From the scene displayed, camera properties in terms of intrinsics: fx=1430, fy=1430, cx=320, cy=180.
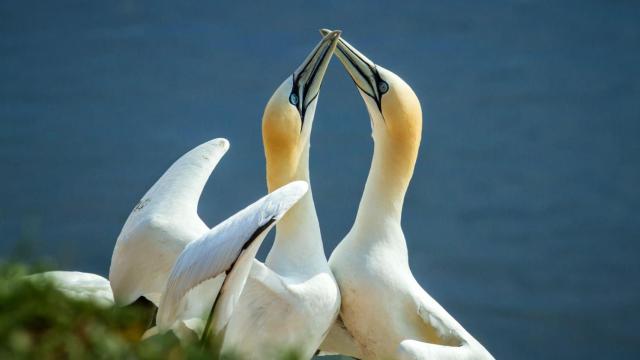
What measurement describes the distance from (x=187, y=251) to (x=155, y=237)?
1.24 meters

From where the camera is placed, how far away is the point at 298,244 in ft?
22.6

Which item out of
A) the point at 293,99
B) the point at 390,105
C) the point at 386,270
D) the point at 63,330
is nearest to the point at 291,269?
the point at 386,270

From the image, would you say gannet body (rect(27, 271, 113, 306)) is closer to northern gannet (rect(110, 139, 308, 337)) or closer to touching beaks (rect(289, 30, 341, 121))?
northern gannet (rect(110, 139, 308, 337))

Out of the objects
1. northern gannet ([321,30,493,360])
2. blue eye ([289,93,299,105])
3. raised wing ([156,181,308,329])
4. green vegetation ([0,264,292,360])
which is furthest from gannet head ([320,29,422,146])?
green vegetation ([0,264,292,360])

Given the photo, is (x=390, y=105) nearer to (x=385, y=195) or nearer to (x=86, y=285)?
(x=385, y=195)

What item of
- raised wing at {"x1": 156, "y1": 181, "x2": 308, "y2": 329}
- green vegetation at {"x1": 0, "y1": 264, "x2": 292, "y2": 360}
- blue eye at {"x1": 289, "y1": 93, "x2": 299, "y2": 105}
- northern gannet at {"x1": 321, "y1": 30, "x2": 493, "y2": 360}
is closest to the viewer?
green vegetation at {"x1": 0, "y1": 264, "x2": 292, "y2": 360}

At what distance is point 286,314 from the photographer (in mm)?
6418

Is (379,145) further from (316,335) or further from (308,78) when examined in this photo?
(316,335)

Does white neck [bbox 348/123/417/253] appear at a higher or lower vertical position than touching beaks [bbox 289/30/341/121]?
lower

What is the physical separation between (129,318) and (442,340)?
102 inches

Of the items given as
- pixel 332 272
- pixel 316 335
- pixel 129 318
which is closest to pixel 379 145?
pixel 332 272

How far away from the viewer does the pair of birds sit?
6.41 meters

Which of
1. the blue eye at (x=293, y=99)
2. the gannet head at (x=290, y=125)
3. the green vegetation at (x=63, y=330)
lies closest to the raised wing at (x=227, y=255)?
the green vegetation at (x=63, y=330)

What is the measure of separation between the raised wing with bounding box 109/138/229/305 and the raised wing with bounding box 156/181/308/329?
1082 mm
